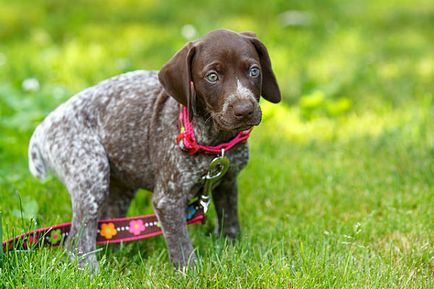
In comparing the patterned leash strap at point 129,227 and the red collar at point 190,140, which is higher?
the red collar at point 190,140

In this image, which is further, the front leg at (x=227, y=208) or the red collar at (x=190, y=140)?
the front leg at (x=227, y=208)

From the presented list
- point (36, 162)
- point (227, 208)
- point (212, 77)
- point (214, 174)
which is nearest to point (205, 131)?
point (214, 174)

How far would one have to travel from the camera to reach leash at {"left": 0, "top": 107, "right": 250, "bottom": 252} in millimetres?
3803

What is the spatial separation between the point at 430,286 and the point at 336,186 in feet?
5.29

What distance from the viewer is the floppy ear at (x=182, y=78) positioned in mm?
3590

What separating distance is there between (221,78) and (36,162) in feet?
5.23

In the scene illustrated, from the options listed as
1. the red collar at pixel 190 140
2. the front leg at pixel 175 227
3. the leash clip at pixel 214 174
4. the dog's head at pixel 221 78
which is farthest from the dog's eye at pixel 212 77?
the front leg at pixel 175 227

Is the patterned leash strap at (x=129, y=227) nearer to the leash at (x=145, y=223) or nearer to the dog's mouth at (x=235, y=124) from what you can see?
the leash at (x=145, y=223)

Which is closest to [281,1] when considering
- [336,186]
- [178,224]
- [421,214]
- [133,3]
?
[133,3]

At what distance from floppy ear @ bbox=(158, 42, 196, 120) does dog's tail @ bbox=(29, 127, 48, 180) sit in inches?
49.4

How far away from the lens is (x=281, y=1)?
31.5ft

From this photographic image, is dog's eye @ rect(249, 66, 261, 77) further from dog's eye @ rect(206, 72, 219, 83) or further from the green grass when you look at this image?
the green grass

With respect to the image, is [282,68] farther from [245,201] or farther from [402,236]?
[402,236]

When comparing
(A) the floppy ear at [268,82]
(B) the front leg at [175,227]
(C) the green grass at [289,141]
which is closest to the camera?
(C) the green grass at [289,141]
